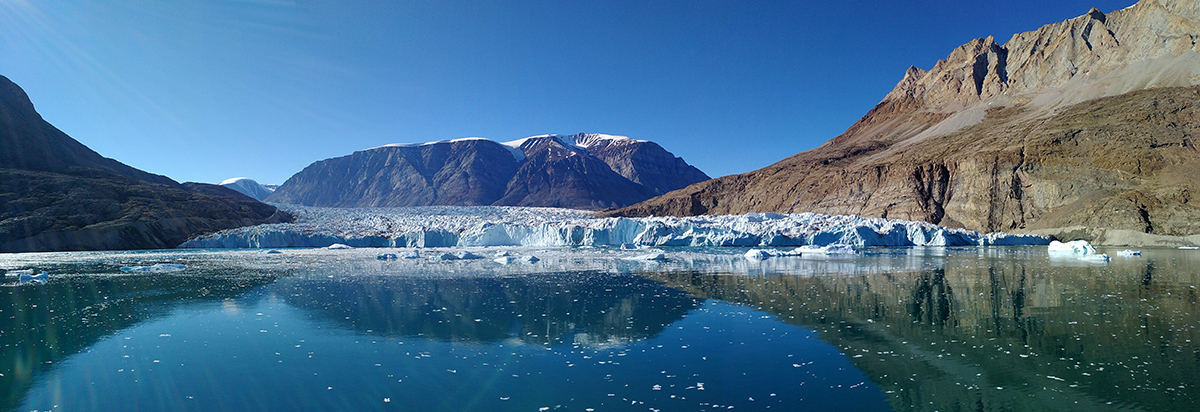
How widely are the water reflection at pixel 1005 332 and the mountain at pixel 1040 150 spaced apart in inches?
1339

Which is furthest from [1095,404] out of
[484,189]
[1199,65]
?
[484,189]

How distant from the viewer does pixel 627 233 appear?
147ft

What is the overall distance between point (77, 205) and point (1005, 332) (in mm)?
58756

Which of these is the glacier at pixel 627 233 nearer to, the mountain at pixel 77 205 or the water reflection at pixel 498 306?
the mountain at pixel 77 205

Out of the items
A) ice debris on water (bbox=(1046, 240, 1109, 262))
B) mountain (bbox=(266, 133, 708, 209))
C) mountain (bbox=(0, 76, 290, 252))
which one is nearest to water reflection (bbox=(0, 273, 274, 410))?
mountain (bbox=(0, 76, 290, 252))

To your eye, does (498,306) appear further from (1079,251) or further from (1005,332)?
(1079,251)

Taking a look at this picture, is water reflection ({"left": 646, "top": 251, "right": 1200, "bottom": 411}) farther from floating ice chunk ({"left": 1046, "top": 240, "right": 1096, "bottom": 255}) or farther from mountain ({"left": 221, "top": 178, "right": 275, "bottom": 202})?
mountain ({"left": 221, "top": 178, "right": 275, "bottom": 202})

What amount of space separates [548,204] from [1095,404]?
145m

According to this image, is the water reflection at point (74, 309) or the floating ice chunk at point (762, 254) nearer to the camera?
the water reflection at point (74, 309)

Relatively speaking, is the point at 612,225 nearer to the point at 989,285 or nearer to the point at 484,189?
the point at 989,285

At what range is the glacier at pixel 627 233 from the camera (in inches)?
1572

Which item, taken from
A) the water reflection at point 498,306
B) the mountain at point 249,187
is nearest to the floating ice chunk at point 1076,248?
the water reflection at point 498,306

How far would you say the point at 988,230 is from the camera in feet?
163

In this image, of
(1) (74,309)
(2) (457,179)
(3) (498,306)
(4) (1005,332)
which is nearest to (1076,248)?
(4) (1005,332)
